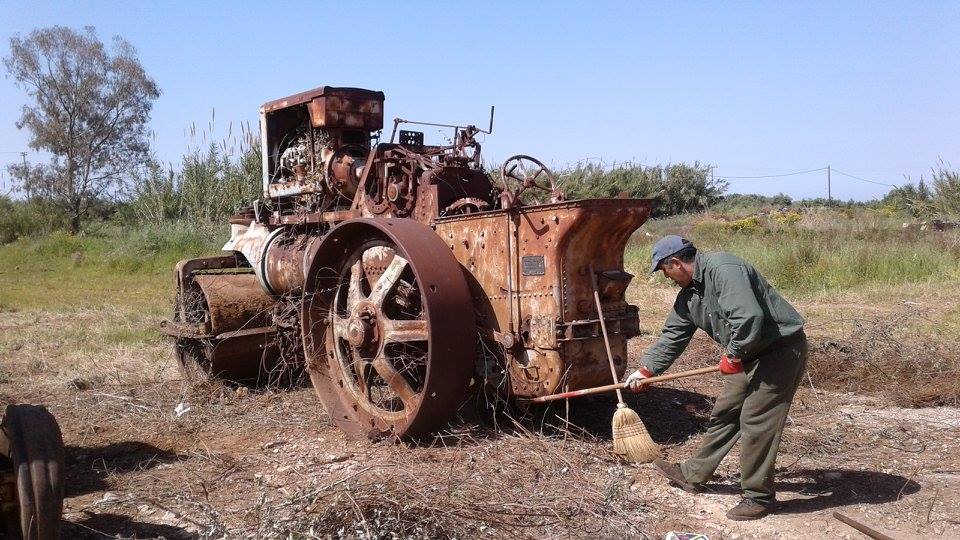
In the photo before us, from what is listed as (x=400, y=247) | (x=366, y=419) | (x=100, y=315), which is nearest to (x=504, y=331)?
(x=400, y=247)

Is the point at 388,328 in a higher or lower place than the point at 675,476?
higher

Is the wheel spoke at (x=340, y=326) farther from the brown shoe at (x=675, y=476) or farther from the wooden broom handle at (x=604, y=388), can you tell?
the brown shoe at (x=675, y=476)

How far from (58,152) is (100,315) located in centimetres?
2251

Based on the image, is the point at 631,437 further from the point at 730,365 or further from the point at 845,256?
the point at 845,256

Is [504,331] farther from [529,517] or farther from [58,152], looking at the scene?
[58,152]

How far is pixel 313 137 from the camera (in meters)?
7.27

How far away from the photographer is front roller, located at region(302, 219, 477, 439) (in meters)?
4.98

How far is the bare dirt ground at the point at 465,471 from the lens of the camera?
398 centimetres

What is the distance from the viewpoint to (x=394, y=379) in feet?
17.8

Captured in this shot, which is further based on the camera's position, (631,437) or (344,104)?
(344,104)

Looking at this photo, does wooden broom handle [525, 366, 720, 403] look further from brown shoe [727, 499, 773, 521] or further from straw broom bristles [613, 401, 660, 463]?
brown shoe [727, 499, 773, 521]

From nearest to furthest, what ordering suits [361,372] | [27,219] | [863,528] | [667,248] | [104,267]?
[863,528] → [667,248] → [361,372] → [104,267] → [27,219]

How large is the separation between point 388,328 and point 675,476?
6.76 feet

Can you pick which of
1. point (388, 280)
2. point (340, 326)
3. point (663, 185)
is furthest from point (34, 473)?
point (663, 185)
